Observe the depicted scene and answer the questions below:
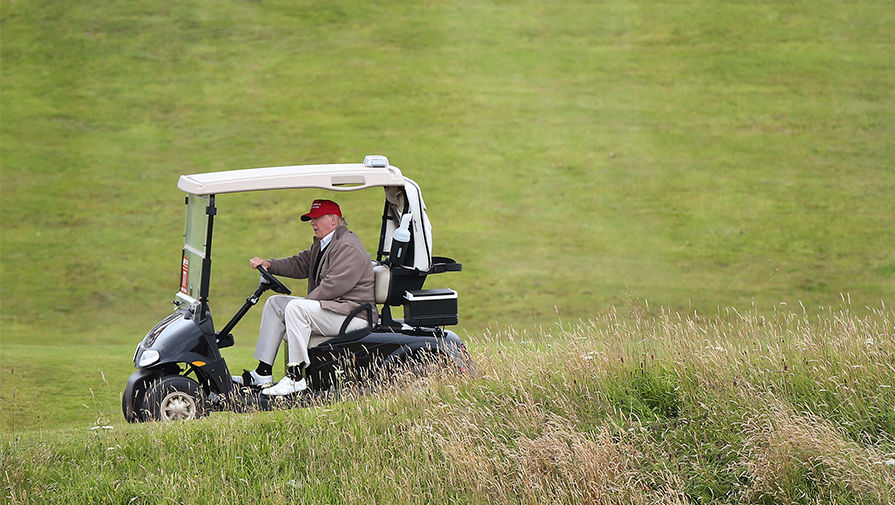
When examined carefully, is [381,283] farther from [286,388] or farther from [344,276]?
[286,388]

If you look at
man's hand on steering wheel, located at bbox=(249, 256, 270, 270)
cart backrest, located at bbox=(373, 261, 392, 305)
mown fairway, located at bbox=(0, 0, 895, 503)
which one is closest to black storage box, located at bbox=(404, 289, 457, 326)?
cart backrest, located at bbox=(373, 261, 392, 305)

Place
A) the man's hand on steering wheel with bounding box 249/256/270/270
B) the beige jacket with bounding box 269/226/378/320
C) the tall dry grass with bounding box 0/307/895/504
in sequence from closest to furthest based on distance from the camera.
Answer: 1. the tall dry grass with bounding box 0/307/895/504
2. the beige jacket with bounding box 269/226/378/320
3. the man's hand on steering wheel with bounding box 249/256/270/270

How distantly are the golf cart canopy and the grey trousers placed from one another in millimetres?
777

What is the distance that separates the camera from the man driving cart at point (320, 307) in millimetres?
7207

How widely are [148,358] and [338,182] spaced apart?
191 centimetres

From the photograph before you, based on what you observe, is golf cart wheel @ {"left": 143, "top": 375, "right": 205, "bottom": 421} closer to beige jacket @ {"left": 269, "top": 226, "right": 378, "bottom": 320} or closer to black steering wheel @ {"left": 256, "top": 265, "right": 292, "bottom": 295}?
black steering wheel @ {"left": 256, "top": 265, "right": 292, "bottom": 295}

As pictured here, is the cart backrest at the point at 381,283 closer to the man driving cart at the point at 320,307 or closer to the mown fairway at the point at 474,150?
the man driving cart at the point at 320,307

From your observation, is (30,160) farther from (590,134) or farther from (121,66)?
(590,134)

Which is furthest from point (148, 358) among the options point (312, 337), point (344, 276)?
point (344, 276)

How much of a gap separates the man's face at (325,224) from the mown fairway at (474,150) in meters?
1.57

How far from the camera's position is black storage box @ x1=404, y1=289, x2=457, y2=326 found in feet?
24.4

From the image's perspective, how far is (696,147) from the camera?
20.0 meters

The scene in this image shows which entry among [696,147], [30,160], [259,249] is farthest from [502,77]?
[30,160]

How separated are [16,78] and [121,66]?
2.33 metres
